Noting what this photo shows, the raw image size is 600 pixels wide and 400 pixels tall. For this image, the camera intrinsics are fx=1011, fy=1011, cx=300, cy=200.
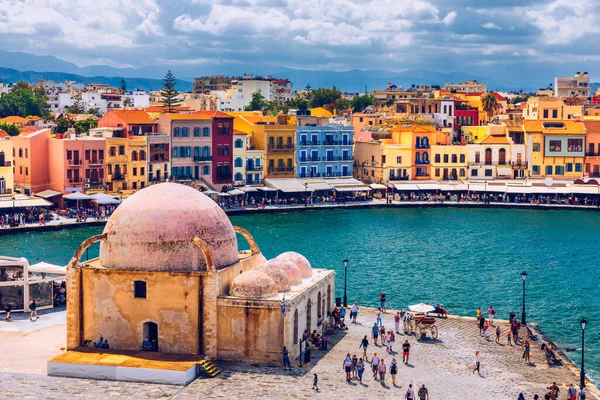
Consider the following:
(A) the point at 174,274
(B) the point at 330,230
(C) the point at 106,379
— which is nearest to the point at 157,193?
(A) the point at 174,274

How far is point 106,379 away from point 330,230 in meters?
43.3

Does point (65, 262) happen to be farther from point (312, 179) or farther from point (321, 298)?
point (312, 179)

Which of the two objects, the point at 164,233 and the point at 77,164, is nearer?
the point at 164,233

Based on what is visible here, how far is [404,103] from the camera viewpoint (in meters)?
123

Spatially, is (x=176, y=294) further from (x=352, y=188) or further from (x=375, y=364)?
(x=352, y=188)

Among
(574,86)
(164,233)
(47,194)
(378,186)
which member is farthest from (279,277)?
(574,86)

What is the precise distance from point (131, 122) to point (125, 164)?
489 cm

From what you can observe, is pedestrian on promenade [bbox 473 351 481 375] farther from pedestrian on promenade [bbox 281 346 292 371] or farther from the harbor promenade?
the harbor promenade

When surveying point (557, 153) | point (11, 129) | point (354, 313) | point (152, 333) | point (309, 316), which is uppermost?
point (11, 129)

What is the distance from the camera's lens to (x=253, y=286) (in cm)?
3512

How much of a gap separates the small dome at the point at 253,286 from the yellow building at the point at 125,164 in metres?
50.2

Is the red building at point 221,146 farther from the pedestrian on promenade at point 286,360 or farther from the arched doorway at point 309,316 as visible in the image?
the pedestrian on promenade at point 286,360

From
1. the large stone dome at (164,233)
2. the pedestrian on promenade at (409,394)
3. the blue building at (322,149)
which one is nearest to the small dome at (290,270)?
the large stone dome at (164,233)

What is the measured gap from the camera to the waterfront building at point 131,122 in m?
87.4
